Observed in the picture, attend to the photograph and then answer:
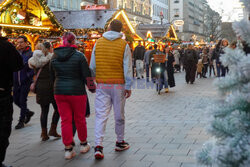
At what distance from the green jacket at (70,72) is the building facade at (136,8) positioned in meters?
52.5

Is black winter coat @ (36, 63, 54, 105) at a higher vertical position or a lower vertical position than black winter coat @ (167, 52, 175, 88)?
higher

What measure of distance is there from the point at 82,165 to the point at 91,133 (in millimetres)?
2376

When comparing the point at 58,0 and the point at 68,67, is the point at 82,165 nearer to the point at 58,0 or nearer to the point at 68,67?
the point at 68,67

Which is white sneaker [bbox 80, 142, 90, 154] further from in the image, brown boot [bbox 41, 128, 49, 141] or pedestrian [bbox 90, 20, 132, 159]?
brown boot [bbox 41, 128, 49, 141]

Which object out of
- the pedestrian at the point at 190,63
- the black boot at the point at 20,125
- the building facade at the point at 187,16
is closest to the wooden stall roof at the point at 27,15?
the pedestrian at the point at 190,63

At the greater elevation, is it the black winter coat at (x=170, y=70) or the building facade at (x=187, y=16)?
the building facade at (x=187, y=16)

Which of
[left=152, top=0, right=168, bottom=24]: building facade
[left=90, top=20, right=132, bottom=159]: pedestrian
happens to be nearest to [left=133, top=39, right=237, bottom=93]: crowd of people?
[left=90, top=20, right=132, bottom=159]: pedestrian

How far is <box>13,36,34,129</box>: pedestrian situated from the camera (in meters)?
9.03

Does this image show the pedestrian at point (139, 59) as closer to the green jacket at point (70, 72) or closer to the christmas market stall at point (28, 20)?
the christmas market stall at point (28, 20)

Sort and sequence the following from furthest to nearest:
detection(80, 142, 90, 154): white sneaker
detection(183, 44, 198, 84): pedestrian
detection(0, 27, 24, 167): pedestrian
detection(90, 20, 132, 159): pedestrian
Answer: detection(183, 44, 198, 84): pedestrian < detection(80, 142, 90, 154): white sneaker < detection(90, 20, 132, 159): pedestrian < detection(0, 27, 24, 167): pedestrian

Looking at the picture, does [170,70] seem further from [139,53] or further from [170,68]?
[139,53]

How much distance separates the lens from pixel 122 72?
Result: 6324 mm

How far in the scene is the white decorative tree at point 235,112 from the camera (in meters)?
2.47

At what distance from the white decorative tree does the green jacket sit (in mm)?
3747
